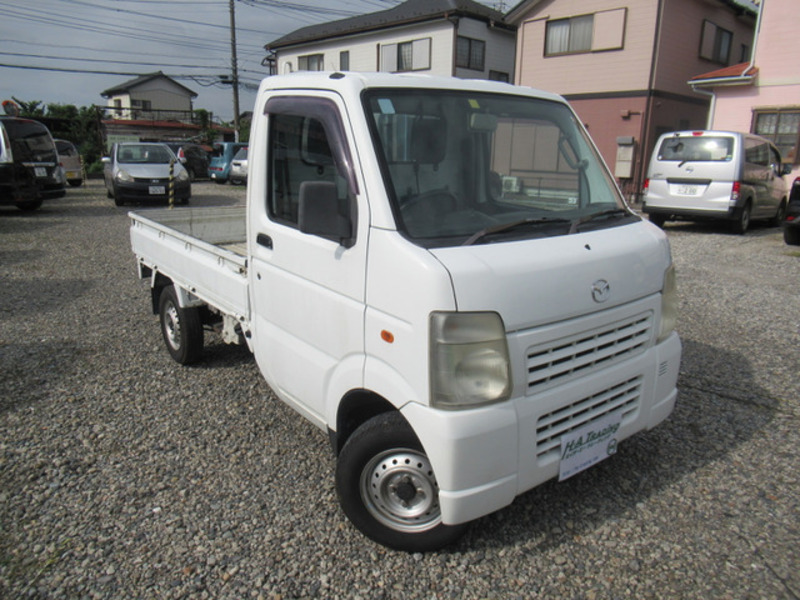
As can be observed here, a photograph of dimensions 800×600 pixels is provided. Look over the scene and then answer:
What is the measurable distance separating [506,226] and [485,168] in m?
0.56

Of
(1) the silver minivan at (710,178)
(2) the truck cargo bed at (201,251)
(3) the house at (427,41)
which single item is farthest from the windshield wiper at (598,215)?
(3) the house at (427,41)

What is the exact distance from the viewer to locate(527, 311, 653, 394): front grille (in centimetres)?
228

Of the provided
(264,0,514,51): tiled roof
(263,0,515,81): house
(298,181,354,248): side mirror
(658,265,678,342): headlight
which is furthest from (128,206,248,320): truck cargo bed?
(264,0,514,51): tiled roof

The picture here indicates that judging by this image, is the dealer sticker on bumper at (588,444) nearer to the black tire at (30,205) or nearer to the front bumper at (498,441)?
the front bumper at (498,441)

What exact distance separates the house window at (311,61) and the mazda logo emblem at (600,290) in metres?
27.6

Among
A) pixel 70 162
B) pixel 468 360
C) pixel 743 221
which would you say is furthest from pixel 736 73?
pixel 70 162

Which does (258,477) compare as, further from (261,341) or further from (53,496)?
(53,496)

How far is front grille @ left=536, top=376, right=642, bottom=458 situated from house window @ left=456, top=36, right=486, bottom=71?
2236 cm

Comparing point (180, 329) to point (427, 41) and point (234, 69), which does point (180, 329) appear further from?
point (234, 69)

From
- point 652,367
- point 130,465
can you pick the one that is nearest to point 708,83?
point 652,367

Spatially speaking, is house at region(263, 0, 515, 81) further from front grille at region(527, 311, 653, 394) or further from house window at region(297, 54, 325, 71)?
front grille at region(527, 311, 653, 394)

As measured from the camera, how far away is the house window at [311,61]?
28.1m

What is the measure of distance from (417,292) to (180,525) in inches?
65.1

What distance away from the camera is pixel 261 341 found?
10.8 ft
